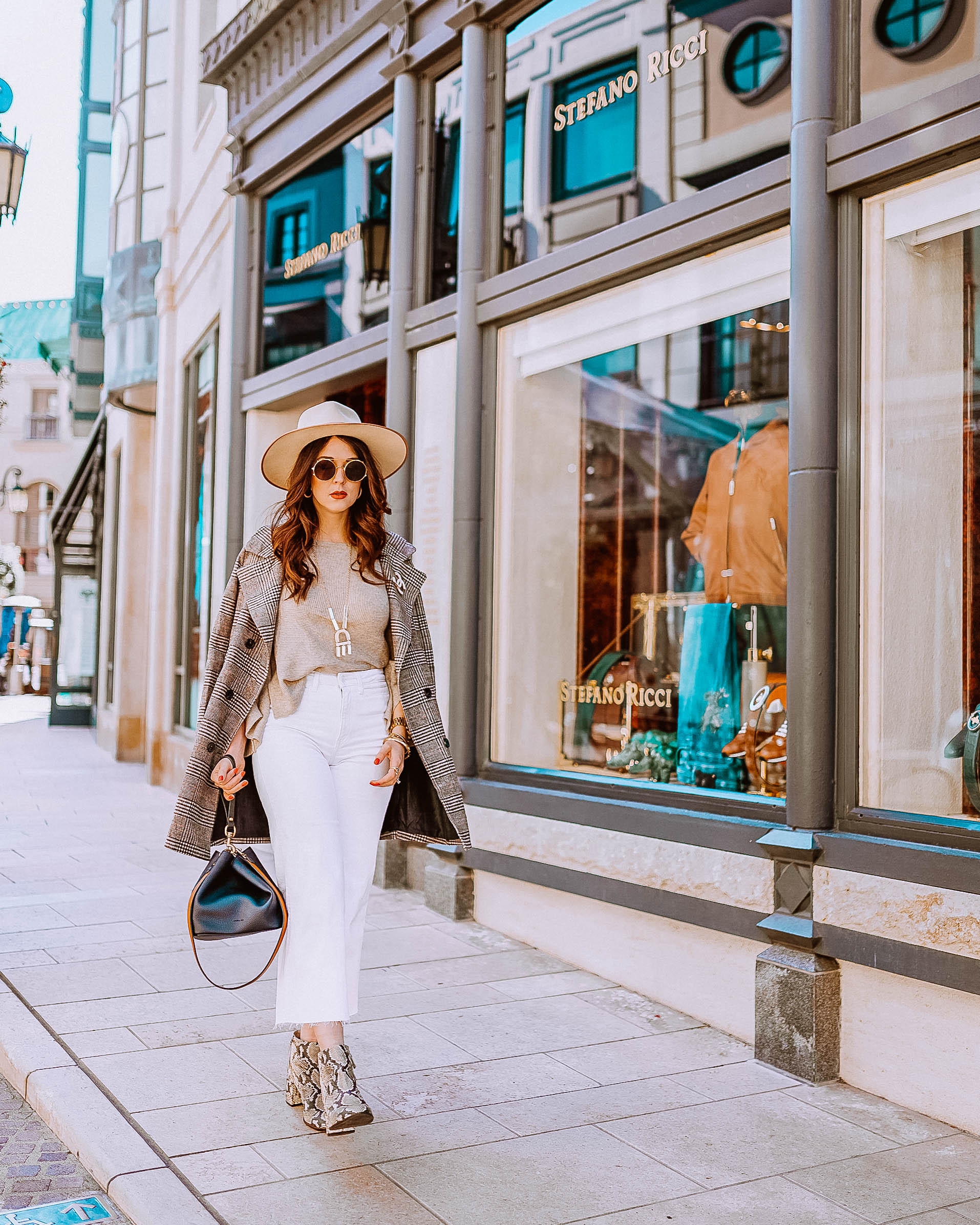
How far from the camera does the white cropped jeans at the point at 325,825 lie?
3477mm

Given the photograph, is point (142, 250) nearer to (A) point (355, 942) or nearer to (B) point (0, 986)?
(B) point (0, 986)

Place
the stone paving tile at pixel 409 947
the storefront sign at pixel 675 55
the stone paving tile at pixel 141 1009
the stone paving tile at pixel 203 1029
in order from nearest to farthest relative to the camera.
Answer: the stone paving tile at pixel 203 1029
the stone paving tile at pixel 141 1009
the storefront sign at pixel 675 55
the stone paving tile at pixel 409 947

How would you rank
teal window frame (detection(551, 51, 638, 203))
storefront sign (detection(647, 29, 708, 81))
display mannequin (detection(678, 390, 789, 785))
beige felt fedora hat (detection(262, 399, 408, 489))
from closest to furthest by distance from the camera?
1. beige felt fedora hat (detection(262, 399, 408, 489))
2. display mannequin (detection(678, 390, 789, 785))
3. storefront sign (detection(647, 29, 708, 81))
4. teal window frame (detection(551, 51, 638, 203))

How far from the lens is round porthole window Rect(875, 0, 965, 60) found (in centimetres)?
411

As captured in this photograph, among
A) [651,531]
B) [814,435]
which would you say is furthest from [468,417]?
[814,435]

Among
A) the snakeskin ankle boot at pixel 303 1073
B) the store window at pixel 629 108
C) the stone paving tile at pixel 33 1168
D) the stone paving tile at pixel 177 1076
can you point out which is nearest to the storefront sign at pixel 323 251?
the store window at pixel 629 108

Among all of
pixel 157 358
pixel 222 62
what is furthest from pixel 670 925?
pixel 157 358

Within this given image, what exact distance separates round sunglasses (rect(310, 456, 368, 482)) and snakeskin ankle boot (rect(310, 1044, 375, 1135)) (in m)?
1.62

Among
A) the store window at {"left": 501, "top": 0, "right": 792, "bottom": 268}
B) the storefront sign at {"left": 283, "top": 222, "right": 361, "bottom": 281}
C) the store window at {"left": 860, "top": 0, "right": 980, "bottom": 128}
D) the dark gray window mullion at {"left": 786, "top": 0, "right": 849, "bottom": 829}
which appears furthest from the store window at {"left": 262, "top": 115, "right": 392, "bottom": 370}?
the store window at {"left": 860, "top": 0, "right": 980, "bottom": 128}

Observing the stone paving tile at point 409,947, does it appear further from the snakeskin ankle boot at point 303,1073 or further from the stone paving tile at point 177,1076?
the snakeskin ankle boot at point 303,1073

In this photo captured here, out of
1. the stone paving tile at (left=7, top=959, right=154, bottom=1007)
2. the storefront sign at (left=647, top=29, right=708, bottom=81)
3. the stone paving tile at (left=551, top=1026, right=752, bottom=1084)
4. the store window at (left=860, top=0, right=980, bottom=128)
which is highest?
the storefront sign at (left=647, top=29, right=708, bottom=81)

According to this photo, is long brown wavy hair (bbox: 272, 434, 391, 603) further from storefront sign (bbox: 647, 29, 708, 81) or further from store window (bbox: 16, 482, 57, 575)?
store window (bbox: 16, 482, 57, 575)

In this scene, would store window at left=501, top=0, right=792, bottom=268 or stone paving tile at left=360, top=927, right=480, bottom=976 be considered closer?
store window at left=501, top=0, right=792, bottom=268

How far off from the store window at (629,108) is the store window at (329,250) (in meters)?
1.43
